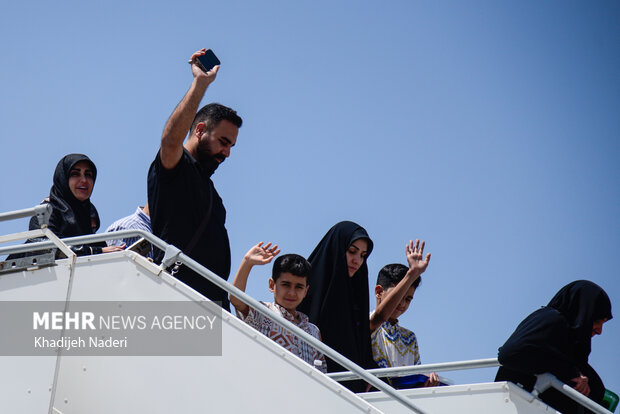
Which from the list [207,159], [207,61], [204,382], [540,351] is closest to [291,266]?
[207,159]

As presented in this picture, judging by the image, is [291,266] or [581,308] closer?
[581,308]

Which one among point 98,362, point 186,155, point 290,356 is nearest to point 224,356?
point 290,356

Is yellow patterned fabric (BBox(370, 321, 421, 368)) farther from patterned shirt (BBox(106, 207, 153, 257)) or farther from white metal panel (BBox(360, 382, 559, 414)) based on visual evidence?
patterned shirt (BBox(106, 207, 153, 257))

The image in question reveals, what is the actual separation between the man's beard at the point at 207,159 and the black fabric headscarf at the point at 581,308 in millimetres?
2766

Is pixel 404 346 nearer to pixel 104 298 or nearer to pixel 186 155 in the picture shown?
pixel 186 155

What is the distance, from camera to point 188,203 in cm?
536

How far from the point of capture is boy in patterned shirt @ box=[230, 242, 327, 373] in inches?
228

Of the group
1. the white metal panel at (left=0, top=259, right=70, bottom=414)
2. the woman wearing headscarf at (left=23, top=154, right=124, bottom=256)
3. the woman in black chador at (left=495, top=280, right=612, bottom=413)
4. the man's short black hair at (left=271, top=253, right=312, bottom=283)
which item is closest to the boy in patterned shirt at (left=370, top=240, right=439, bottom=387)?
the man's short black hair at (left=271, top=253, right=312, bottom=283)

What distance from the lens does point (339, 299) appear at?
270 inches

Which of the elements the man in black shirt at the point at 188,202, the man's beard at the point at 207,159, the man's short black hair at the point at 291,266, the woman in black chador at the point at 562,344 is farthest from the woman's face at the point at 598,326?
the man's beard at the point at 207,159

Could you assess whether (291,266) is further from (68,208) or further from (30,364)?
(30,364)

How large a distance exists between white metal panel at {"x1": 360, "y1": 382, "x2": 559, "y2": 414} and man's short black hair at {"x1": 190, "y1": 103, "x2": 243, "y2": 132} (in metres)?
Result: 2.43

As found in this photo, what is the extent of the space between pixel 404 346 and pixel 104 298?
11.3ft

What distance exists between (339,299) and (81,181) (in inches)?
100
